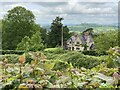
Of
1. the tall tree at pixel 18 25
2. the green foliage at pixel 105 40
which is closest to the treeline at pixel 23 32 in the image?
the tall tree at pixel 18 25

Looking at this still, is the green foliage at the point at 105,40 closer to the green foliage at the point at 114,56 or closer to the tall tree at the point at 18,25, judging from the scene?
the tall tree at the point at 18,25

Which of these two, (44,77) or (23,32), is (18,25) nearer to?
(23,32)

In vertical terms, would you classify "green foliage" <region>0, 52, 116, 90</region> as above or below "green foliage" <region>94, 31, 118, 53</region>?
above

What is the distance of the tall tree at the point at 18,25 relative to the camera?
26.4 ft

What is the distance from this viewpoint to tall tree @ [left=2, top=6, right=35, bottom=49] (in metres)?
8.04

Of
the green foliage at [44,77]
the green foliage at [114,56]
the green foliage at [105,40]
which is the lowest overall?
the green foliage at [105,40]

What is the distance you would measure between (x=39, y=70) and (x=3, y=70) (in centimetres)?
8

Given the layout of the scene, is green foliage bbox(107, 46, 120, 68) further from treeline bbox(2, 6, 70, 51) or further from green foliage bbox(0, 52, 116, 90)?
treeline bbox(2, 6, 70, 51)

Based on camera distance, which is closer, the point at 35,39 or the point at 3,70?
the point at 3,70

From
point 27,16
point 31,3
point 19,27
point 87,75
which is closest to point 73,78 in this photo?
point 87,75

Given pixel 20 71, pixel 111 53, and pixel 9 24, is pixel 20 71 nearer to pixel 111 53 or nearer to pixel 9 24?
pixel 111 53

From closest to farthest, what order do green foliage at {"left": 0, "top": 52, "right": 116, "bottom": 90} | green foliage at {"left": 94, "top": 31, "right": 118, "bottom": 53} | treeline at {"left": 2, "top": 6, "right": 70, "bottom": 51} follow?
green foliage at {"left": 0, "top": 52, "right": 116, "bottom": 90} → treeline at {"left": 2, "top": 6, "right": 70, "bottom": 51} → green foliage at {"left": 94, "top": 31, "right": 118, "bottom": 53}

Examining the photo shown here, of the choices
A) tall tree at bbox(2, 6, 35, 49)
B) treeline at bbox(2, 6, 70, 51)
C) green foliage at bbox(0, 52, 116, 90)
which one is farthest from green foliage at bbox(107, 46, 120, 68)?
tall tree at bbox(2, 6, 35, 49)

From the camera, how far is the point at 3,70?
0.48 meters
